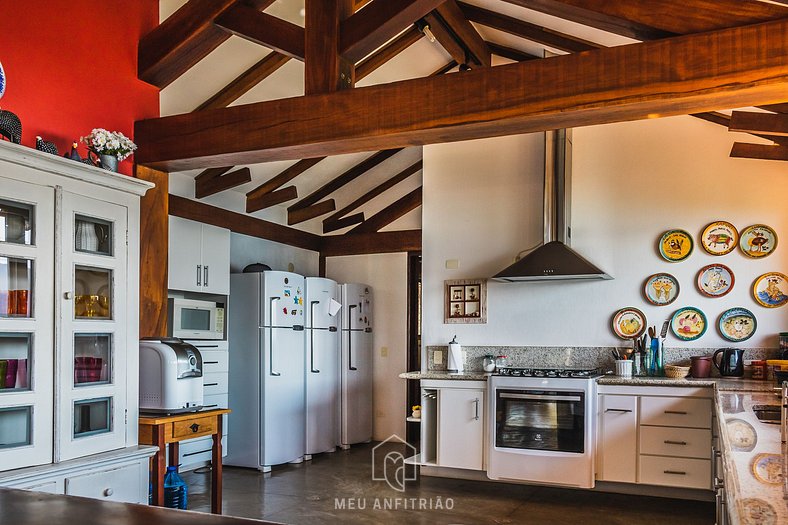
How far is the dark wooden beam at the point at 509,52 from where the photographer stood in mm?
6102

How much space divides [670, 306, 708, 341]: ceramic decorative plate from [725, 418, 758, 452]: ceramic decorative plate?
281 cm

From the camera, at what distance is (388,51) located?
19.4 ft

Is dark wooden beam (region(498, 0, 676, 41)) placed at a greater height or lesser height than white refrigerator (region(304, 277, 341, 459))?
greater

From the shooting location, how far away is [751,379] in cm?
506

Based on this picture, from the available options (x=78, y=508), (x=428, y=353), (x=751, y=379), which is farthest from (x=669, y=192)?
(x=78, y=508)

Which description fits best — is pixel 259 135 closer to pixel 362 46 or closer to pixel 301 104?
pixel 301 104

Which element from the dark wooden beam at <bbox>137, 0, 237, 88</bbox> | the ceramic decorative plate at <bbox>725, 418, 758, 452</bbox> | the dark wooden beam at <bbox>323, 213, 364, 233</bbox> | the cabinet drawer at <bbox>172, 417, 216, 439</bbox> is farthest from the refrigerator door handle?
the ceramic decorative plate at <bbox>725, 418, 758, 452</bbox>

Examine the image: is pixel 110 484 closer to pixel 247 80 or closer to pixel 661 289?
pixel 247 80

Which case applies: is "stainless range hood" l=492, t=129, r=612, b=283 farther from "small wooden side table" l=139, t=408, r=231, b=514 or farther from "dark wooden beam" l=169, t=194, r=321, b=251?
"dark wooden beam" l=169, t=194, r=321, b=251

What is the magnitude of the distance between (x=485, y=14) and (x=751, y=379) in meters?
3.32

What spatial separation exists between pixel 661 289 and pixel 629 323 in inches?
14.1

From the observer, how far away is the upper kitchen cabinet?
6027 millimetres

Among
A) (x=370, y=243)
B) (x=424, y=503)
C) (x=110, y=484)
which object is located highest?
(x=370, y=243)

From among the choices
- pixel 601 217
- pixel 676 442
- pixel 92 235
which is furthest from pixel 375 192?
pixel 92 235
